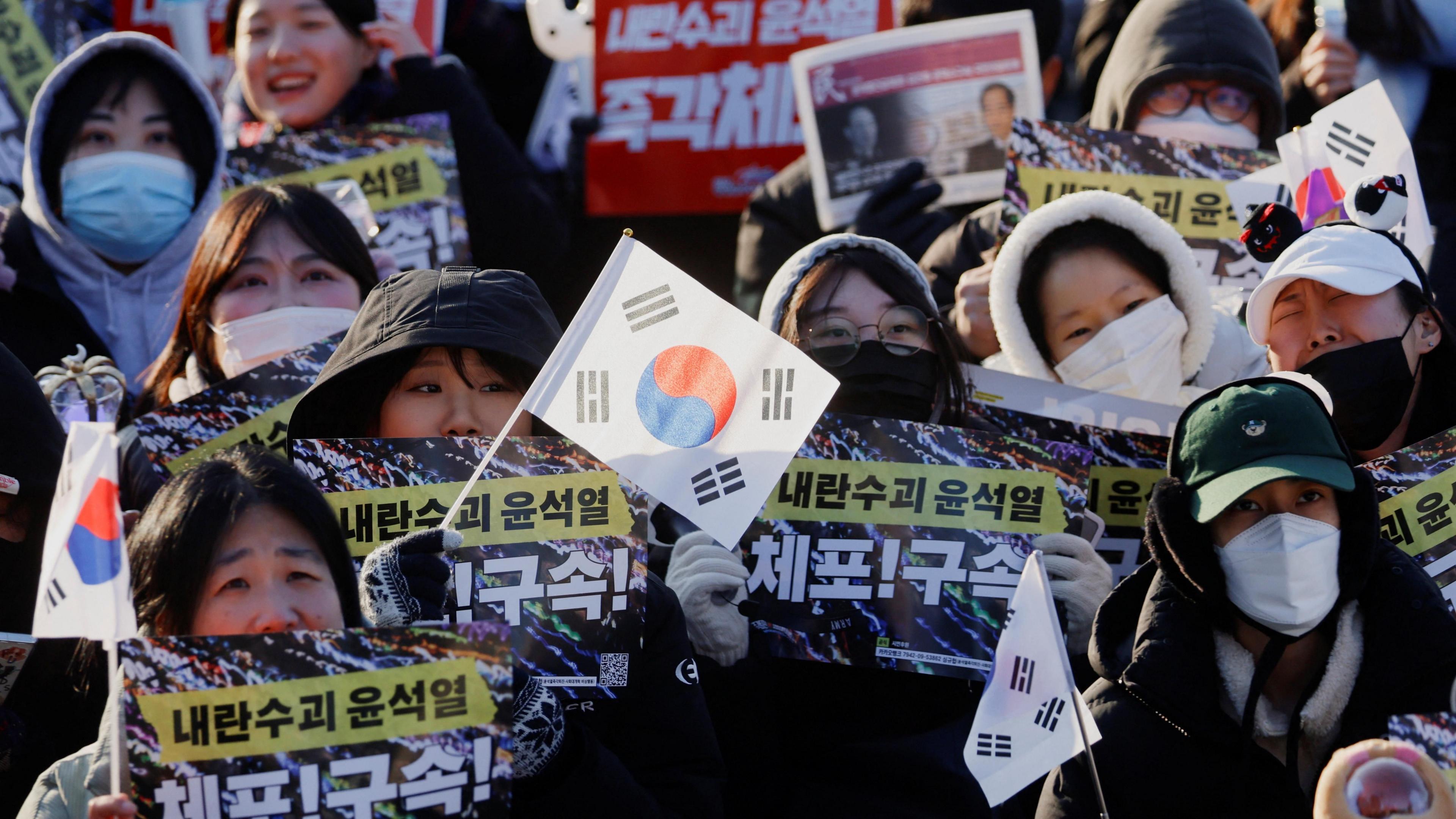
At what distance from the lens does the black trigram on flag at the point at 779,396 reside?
11.4 ft

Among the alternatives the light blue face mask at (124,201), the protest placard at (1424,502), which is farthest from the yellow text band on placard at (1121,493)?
the light blue face mask at (124,201)

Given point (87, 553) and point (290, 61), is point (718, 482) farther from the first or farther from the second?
point (290, 61)

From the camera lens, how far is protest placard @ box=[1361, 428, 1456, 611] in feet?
12.5

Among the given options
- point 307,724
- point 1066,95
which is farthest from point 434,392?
point 1066,95

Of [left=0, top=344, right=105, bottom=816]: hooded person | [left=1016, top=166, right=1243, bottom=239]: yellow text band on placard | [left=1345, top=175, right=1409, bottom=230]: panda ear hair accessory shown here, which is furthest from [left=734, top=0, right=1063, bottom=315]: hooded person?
[left=0, top=344, right=105, bottom=816]: hooded person

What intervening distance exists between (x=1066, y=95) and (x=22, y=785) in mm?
5154

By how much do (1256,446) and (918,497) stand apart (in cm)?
87

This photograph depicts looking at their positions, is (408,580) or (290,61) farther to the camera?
(290,61)

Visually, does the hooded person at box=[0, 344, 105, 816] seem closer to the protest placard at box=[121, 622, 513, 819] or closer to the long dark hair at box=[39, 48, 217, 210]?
the protest placard at box=[121, 622, 513, 819]

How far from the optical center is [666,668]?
11.8ft

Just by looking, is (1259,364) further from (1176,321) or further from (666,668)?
(666,668)

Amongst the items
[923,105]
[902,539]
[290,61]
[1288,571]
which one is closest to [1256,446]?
[1288,571]

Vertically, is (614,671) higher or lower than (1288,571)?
lower

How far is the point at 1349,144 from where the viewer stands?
4.93 metres
